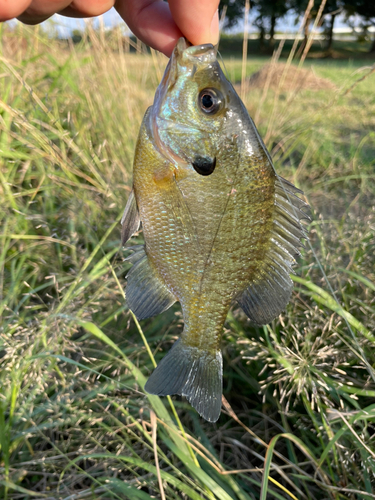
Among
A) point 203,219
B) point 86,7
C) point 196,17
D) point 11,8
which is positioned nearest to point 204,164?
point 203,219

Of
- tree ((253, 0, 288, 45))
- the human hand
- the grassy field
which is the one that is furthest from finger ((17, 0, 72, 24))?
tree ((253, 0, 288, 45))

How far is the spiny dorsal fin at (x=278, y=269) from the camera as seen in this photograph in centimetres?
95

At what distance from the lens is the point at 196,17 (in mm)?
1060

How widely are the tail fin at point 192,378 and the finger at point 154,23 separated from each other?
107cm

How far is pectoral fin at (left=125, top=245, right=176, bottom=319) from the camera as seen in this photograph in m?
0.98

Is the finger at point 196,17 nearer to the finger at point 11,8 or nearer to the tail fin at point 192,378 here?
the finger at point 11,8

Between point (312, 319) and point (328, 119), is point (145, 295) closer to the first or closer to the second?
point (312, 319)

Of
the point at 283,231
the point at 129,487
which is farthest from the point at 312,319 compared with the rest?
the point at 129,487

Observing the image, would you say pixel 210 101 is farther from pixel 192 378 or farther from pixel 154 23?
pixel 192 378

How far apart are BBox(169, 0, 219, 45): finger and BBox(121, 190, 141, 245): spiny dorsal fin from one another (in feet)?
1.86

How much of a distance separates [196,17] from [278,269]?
80cm

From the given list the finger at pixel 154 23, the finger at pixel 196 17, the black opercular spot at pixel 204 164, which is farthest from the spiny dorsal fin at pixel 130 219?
the finger at pixel 154 23

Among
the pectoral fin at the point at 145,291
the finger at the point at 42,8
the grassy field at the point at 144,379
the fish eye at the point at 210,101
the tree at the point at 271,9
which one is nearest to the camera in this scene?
the fish eye at the point at 210,101

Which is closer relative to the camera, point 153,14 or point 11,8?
point 11,8
